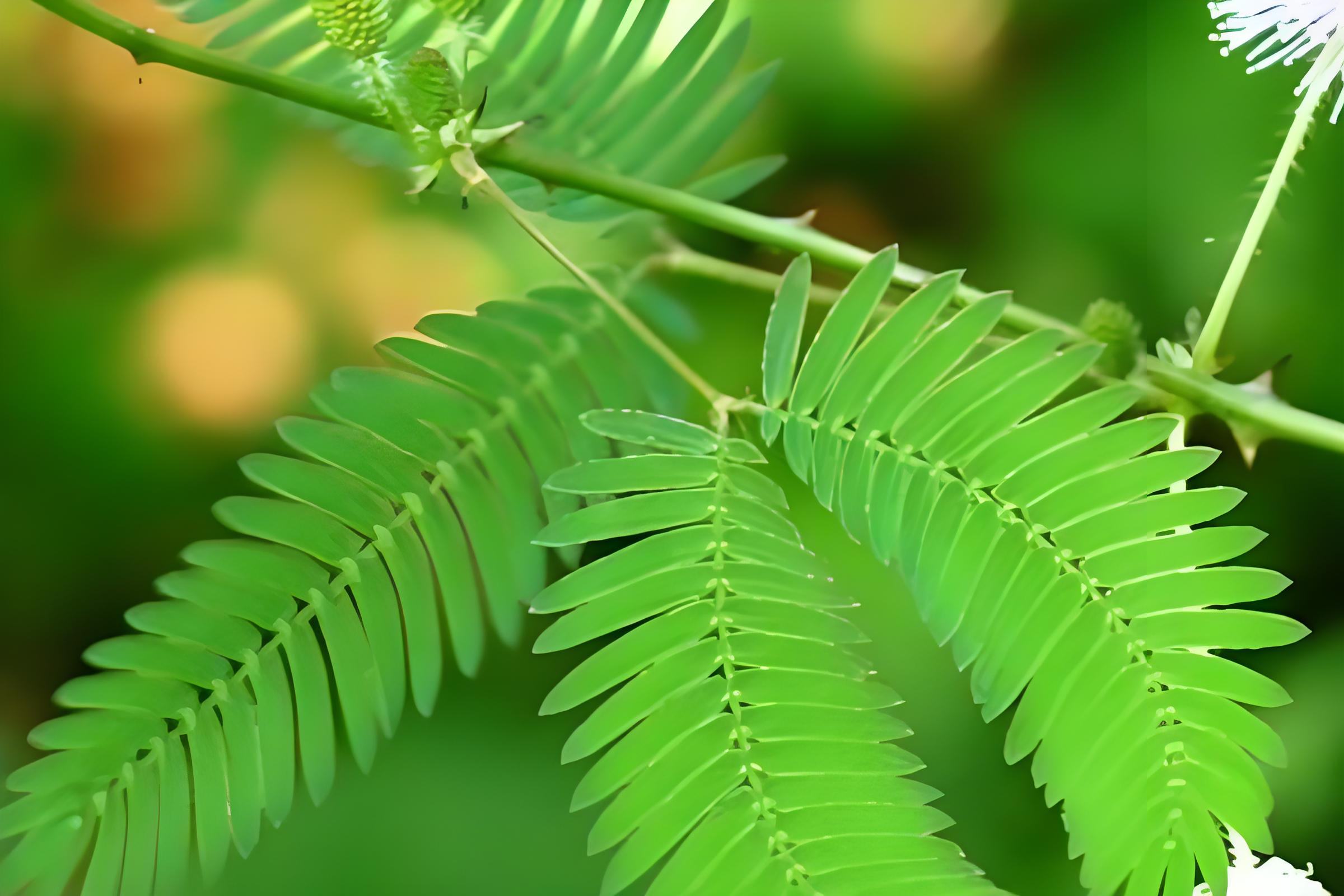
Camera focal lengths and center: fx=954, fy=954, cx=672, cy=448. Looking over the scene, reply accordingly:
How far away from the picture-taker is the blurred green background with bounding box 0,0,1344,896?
18.9 inches

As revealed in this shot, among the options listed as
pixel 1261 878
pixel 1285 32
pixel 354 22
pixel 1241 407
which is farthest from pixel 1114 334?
pixel 354 22

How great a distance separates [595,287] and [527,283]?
36 millimetres

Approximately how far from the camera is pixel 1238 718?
0.42 metres

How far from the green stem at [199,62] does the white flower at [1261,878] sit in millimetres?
538

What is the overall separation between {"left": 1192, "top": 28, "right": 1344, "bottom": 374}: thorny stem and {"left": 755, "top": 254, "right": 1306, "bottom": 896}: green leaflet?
3.4 inches

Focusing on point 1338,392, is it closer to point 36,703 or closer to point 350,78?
point 350,78

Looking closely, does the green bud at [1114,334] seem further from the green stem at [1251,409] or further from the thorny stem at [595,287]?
the thorny stem at [595,287]

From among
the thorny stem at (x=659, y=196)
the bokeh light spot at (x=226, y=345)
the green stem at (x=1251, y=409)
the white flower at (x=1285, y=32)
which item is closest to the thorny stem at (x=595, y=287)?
the thorny stem at (x=659, y=196)

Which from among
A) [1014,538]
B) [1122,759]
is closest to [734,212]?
[1014,538]

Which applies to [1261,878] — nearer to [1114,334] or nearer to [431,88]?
[1114,334]

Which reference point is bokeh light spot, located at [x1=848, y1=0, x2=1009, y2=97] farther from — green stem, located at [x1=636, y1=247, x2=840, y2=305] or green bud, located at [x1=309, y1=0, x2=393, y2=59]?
green bud, located at [x1=309, y1=0, x2=393, y2=59]

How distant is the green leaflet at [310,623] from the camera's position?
415mm

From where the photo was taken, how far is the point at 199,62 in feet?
1.55

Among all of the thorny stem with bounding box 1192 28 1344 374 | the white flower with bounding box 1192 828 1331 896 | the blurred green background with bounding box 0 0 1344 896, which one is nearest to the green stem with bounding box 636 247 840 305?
the blurred green background with bounding box 0 0 1344 896
